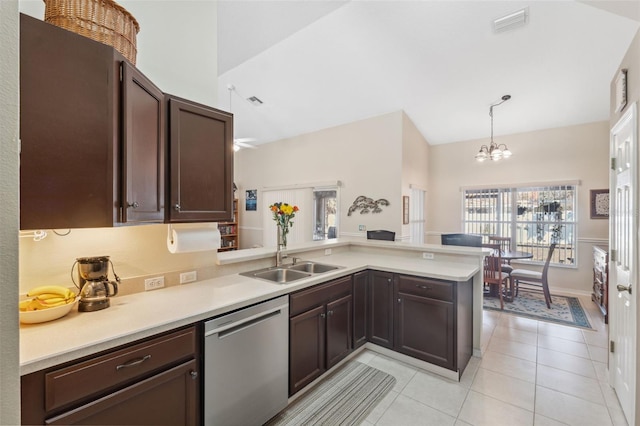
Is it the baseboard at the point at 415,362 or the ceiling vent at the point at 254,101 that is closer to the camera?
the baseboard at the point at 415,362

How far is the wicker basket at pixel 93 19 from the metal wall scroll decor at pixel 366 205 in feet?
14.7

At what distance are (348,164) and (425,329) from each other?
3918 mm

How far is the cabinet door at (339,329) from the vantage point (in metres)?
2.40

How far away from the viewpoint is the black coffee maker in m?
1.52

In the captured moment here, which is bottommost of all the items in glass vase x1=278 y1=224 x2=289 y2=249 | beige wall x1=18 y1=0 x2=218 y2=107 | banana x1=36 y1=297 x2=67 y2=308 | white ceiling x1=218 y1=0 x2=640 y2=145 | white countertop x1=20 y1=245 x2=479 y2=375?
white countertop x1=20 y1=245 x2=479 y2=375

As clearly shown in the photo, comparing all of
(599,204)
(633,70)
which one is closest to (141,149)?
(633,70)

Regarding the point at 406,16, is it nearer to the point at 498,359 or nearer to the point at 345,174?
the point at 345,174

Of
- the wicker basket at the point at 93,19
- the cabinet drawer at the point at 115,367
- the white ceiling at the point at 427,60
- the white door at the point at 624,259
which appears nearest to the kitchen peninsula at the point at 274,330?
the cabinet drawer at the point at 115,367

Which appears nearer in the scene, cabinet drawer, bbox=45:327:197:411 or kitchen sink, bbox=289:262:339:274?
cabinet drawer, bbox=45:327:197:411

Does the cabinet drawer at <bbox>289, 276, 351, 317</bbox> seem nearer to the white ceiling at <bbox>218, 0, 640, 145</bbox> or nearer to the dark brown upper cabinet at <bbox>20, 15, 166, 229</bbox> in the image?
the dark brown upper cabinet at <bbox>20, 15, 166, 229</bbox>

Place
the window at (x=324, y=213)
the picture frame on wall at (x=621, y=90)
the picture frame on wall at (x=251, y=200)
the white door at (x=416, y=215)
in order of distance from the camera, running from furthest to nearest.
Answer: the picture frame on wall at (x=251, y=200), the window at (x=324, y=213), the white door at (x=416, y=215), the picture frame on wall at (x=621, y=90)

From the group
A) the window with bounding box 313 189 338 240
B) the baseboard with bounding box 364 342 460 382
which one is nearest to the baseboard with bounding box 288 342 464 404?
the baseboard with bounding box 364 342 460 382

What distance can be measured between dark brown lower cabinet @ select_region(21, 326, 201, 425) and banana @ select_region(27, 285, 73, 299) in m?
0.49

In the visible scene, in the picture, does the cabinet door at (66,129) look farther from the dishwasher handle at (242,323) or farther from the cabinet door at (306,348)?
the cabinet door at (306,348)
